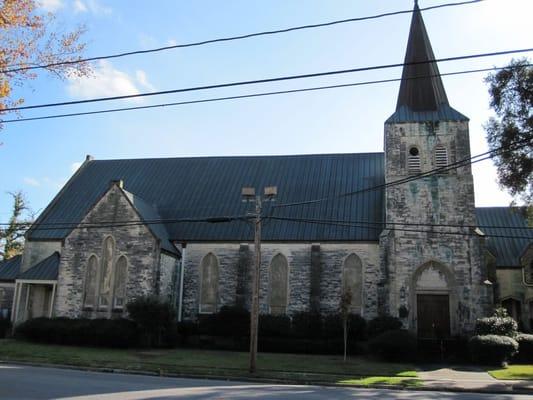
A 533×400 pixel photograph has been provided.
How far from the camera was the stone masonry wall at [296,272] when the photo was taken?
29672 mm

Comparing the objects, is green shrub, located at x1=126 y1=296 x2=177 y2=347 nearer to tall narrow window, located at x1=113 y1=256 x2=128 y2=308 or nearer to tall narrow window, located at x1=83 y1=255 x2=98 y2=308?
tall narrow window, located at x1=113 y1=256 x2=128 y2=308

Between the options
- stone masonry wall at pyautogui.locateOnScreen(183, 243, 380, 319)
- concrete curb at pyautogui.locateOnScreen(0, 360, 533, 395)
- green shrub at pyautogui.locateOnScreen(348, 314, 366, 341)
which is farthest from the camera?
stone masonry wall at pyautogui.locateOnScreen(183, 243, 380, 319)

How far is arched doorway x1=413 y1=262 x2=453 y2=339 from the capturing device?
1102 inches

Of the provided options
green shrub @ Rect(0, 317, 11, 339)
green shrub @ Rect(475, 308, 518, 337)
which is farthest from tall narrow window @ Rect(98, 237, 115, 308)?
green shrub @ Rect(475, 308, 518, 337)

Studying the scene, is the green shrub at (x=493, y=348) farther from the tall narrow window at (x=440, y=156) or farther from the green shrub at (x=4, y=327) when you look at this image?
the green shrub at (x=4, y=327)

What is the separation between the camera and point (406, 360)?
23.7 m

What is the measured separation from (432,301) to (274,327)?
861 cm

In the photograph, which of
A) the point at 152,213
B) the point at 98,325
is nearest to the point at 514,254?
the point at 152,213

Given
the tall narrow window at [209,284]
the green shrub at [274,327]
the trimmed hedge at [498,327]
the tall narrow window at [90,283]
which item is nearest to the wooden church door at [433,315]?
the trimmed hedge at [498,327]

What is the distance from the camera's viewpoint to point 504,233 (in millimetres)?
34625

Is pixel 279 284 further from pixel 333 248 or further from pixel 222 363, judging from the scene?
pixel 222 363

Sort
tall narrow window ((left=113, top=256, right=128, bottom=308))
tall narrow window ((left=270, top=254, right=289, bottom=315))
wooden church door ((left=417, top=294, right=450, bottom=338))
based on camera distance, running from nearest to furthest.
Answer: wooden church door ((left=417, top=294, right=450, bottom=338)) → tall narrow window ((left=113, top=256, right=128, bottom=308)) → tall narrow window ((left=270, top=254, right=289, bottom=315))

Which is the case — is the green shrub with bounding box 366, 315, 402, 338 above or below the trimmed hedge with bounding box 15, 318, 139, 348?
above

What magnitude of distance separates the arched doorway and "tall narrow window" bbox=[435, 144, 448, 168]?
5769 millimetres
